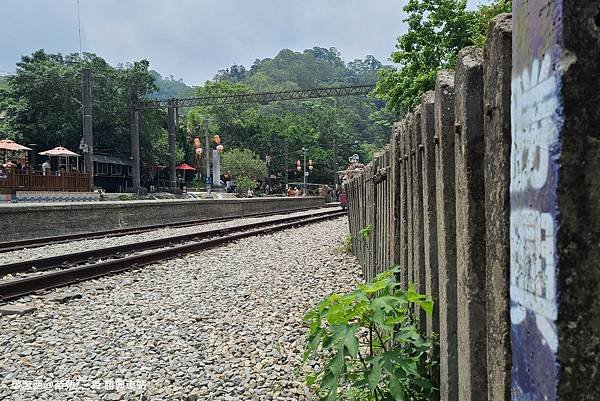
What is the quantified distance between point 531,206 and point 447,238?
1.02 m

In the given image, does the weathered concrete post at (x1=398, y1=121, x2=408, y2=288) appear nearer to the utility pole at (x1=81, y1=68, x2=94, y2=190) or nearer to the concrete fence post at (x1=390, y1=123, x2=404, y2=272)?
the concrete fence post at (x1=390, y1=123, x2=404, y2=272)

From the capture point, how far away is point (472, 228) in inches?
69.1

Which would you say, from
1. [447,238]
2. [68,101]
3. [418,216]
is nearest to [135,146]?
[68,101]

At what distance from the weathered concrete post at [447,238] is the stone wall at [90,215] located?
46.2 feet

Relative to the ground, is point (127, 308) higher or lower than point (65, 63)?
lower

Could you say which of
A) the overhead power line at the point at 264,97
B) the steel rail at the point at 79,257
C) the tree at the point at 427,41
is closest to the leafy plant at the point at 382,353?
the steel rail at the point at 79,257

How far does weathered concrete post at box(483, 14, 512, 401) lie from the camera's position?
138cm

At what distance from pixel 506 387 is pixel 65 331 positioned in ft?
14.8

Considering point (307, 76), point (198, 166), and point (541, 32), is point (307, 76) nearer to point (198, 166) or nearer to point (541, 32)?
point (198, 166)

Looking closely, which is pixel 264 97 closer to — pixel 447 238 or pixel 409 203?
pixel 409 203

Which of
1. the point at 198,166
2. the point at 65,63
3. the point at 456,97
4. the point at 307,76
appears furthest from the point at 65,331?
the point at 307,76

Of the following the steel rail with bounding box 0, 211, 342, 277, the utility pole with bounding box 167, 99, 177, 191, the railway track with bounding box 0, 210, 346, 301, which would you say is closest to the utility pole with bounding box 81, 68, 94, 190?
the utility pole with bounding box 167, 99, 177, 191

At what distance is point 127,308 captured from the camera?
578 centimetres

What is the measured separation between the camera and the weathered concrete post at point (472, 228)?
68.0 inches
